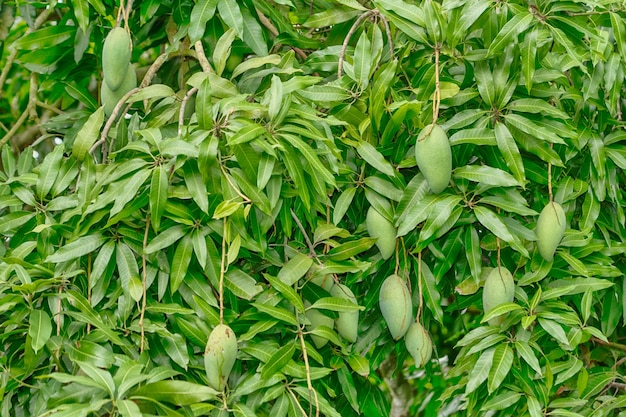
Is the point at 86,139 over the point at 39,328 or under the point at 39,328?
over

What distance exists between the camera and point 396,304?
1.58m

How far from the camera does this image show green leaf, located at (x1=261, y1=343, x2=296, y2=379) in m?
1.44

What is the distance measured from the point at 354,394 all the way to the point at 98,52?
943 millimetres

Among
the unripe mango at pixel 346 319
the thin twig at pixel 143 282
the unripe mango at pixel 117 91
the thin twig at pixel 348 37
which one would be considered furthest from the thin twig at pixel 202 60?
the unripe mango at pixel 346 319

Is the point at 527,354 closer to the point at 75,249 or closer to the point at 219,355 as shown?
the point at 219,355

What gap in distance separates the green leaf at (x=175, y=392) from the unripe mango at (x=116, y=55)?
58cm

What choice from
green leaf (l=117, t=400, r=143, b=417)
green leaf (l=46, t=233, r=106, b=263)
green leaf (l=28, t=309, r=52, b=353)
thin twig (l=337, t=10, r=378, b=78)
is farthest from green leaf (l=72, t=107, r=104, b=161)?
green leaf (l=117, t=400, r=143, b=417)

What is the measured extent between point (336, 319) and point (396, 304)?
0.10 m

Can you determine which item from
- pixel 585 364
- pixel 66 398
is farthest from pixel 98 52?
pixel 585 364

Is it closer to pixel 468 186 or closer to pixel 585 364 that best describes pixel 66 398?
pixel 468 186

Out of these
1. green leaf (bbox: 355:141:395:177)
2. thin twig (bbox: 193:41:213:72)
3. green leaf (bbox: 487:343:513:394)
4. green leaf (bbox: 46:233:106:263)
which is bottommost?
green leaf (bbox: 487:343:513:394)

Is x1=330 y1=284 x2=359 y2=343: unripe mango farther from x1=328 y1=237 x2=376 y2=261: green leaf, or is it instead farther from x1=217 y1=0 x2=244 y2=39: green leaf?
x1=217 y1=0 x2=244 y2=39: green leaf

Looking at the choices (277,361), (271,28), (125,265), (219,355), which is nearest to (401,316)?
(277,361)

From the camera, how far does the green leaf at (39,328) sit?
1408 millimetres
